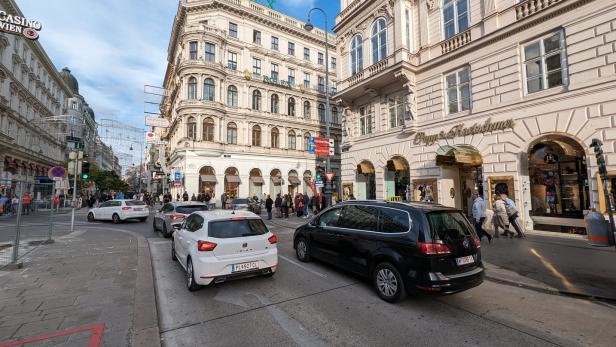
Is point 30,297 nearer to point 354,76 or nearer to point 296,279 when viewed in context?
point 296,279

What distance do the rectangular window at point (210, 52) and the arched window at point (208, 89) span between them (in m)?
2.33

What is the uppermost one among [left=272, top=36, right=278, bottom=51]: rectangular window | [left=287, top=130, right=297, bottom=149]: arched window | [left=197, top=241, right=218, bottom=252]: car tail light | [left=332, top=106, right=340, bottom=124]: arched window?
[left=272, top=36, right=278, bottom=51]: rectangular window

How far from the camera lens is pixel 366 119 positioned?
64.3ft

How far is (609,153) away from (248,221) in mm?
11990

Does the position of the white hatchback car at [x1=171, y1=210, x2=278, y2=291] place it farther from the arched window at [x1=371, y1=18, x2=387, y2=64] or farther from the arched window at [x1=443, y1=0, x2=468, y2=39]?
the arched window at [x1=371, y1=18, x2=387, y2=64]

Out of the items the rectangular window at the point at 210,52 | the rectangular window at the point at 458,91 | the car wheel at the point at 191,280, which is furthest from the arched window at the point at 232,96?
the car wheel at the point at 191,280

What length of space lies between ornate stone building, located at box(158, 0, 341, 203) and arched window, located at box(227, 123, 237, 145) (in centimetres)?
12

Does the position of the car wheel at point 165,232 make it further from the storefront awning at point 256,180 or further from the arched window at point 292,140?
the arched window at point 292,140

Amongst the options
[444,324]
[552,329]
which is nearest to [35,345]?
[444,324]

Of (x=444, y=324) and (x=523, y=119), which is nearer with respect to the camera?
(x=444, y=324)

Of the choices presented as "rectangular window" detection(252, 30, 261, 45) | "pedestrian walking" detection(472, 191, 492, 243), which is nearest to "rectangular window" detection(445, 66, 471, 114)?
"pedestrian walking" detection(472, 191, 492, 243)

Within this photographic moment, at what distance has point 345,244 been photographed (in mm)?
6121

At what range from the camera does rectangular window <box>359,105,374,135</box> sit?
1916 centimetres

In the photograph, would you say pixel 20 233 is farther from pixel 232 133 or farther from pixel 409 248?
pixel 232 133
